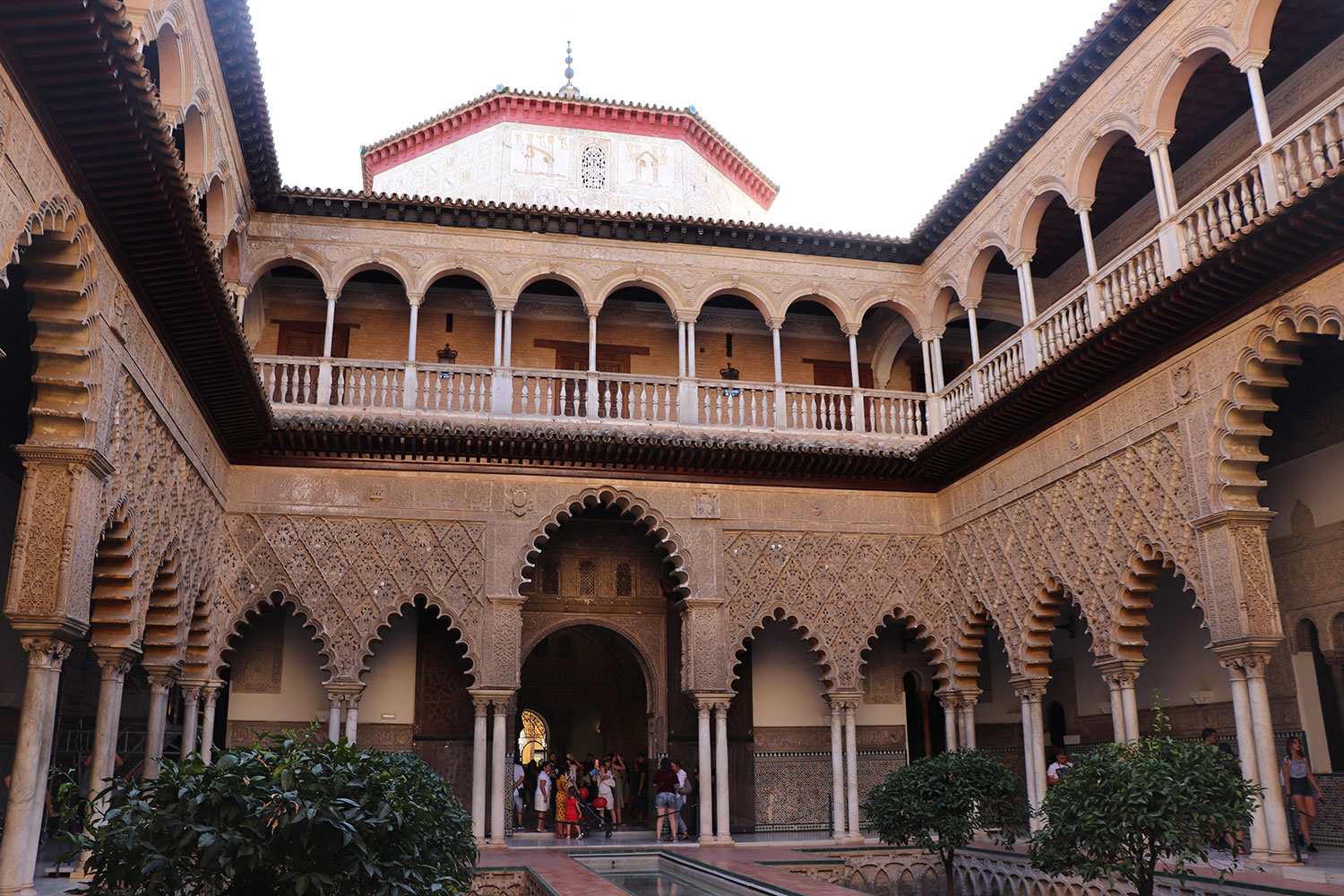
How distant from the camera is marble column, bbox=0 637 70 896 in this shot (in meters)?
5.96

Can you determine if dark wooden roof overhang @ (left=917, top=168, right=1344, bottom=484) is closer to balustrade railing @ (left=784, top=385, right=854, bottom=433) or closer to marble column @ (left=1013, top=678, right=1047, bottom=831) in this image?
balustrade railing @ (left=784, top=385, right=854, bottom=433)

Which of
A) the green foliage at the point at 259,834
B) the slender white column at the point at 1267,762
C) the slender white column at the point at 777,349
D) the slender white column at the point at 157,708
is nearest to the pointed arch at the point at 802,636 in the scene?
the slender white column at the point at 777,349

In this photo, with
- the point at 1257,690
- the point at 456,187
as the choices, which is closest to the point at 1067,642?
the point at 1257,690

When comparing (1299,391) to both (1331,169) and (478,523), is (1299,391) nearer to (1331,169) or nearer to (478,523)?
(1331,169)

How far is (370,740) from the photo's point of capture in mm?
11953

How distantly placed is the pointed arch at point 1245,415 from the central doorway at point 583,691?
8.94 metres

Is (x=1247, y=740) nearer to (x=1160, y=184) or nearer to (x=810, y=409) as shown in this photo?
(x=1160, y=184)

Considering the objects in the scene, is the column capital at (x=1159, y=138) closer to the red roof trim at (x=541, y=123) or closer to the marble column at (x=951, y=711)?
the marble column at (x=951, y=711)

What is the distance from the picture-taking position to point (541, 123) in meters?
15.7

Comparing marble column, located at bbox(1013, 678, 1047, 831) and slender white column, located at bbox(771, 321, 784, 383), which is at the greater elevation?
slender white column, located at bbox(771, 321, 784, 383)

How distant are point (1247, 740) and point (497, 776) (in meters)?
→ 6.68

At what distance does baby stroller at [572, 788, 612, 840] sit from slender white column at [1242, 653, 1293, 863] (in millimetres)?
6684

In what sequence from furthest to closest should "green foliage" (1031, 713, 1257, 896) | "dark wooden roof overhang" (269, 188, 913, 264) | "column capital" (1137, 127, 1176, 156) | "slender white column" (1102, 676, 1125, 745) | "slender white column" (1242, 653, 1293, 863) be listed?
1. "dark wooden roof overhang" (269, 188, 913, 264)
2. "slender white column" (1102, 676, 1125, 745)
3. "column capital" (1137, 127, 1176, 156)
4. "slender white column" (1242, 653, 1293, 863)
5. "green foliage" (1031, 713, 1257, 896)

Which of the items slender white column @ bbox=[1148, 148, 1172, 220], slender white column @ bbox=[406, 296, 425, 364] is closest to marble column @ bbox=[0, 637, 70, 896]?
slender white column @ bbox=[406, 296, 425, 364]
